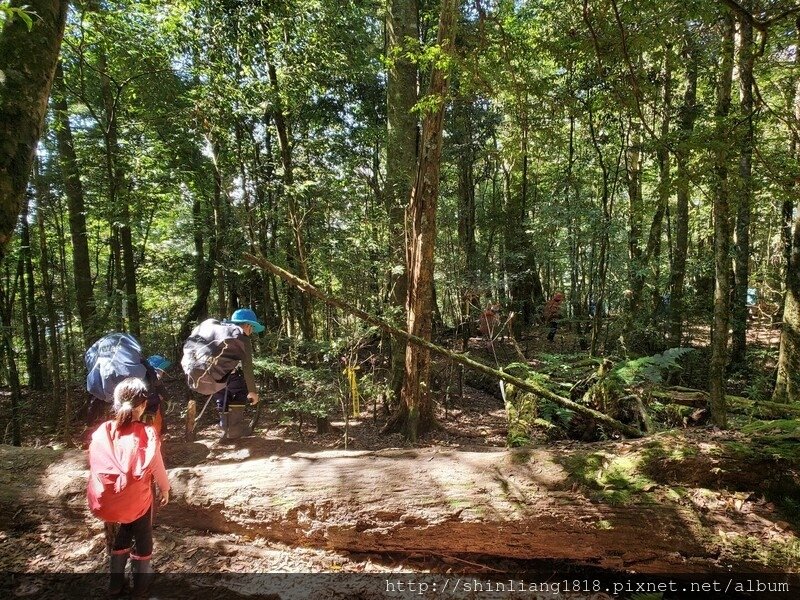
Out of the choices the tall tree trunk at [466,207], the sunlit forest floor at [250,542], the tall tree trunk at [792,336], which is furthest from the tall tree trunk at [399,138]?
the tall tree trunk at [792,336]

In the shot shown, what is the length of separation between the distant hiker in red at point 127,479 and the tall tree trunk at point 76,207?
6221 millimetres

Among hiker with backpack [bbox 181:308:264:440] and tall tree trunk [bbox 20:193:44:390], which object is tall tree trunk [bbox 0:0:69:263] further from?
tall tree trunk [bbox 20:193:44:390]

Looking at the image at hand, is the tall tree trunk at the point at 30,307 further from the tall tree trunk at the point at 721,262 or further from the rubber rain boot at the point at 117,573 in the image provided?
the tall tree trunk at the point at 721,262

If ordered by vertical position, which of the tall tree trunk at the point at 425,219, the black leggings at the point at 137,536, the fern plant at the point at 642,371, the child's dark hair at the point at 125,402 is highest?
the tall tree trunk at the point at 425,219

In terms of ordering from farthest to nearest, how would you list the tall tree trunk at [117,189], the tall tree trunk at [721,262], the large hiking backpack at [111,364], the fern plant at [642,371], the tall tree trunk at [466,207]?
the tall tree trunk at [466,207]
the tall tree trunk at [117,189]
the fern plant at [642,371]
the tall tree trunk at [721,262]
the large hiking backpack at [111,364]

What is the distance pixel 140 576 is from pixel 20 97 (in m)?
3.70

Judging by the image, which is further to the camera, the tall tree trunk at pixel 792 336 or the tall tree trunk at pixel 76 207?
the tall tree trunk at pixel 76 207

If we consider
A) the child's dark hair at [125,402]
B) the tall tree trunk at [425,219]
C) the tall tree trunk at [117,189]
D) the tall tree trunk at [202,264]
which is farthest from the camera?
the tall tree trunk at [202,264]

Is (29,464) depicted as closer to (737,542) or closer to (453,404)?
(737,542)

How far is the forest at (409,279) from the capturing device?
3.14m

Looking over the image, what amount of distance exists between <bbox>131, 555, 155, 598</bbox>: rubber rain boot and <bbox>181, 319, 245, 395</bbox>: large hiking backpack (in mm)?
1757

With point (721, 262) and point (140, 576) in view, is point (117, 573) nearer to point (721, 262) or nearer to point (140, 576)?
point (140, 576)

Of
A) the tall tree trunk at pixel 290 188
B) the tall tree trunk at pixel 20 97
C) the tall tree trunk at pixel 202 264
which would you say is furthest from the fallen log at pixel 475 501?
the tall tree trunk at pixel 202 264

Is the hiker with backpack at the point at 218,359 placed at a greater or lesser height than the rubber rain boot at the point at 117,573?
greater
